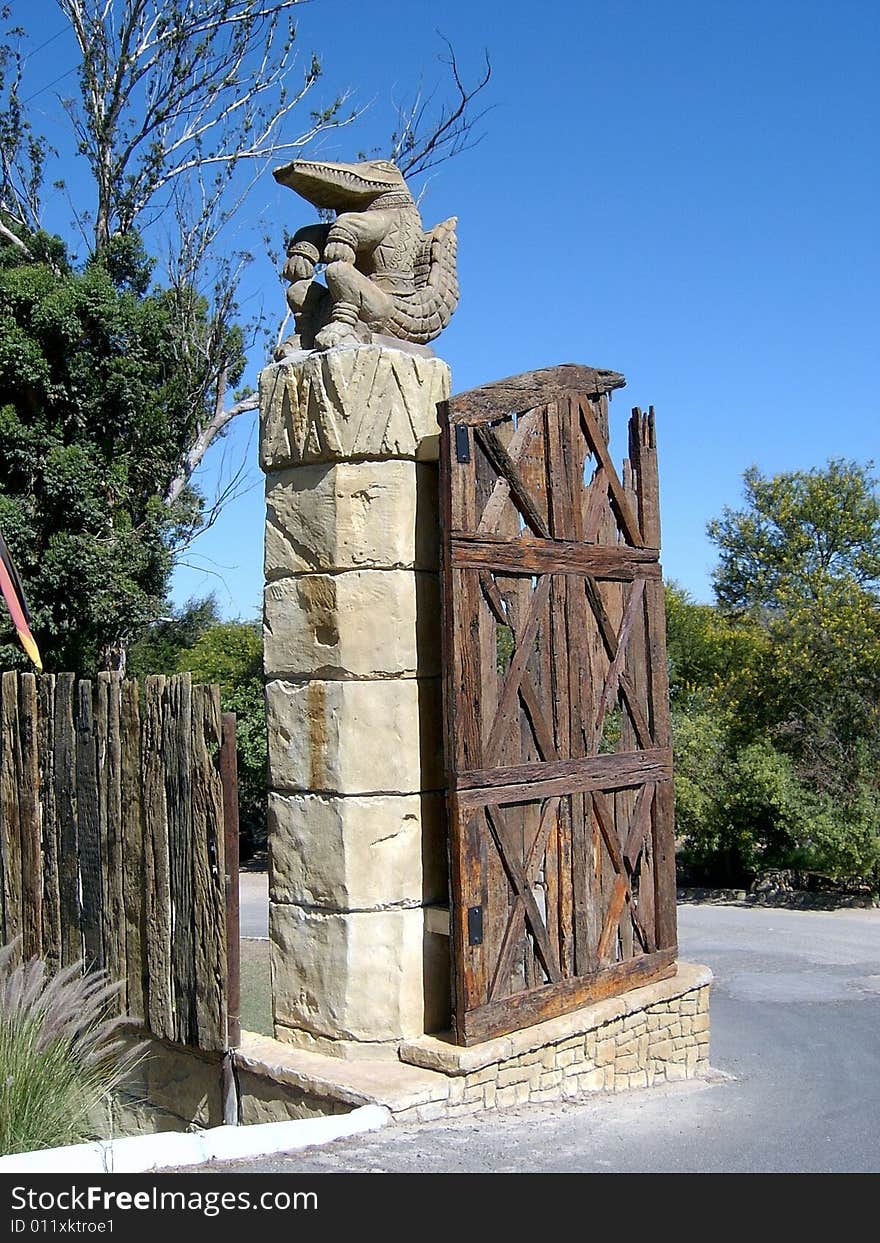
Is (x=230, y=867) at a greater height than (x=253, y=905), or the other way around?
(x=230, y=867)

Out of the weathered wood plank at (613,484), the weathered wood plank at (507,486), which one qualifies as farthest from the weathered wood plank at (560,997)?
the weathered wood plank at (613,484)

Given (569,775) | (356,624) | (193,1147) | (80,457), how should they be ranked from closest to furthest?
1. (193,1147)
2. (356,624)
3. (569,775)
4. (80,457)

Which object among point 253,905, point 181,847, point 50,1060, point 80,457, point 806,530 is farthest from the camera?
point 806,530

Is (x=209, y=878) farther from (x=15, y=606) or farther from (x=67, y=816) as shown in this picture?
(x=15, y=606)

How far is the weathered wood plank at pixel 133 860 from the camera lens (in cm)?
633

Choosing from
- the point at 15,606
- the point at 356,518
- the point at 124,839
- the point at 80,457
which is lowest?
the point at 124,839

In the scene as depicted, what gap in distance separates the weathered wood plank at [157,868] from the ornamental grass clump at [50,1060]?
22 cm

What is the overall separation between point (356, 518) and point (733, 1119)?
3837 millimetres

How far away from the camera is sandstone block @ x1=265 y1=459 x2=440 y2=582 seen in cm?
588

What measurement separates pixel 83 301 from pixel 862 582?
16.9 m

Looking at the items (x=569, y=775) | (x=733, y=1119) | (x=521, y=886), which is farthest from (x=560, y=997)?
(x=569, y=775)

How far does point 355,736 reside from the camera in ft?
19.1

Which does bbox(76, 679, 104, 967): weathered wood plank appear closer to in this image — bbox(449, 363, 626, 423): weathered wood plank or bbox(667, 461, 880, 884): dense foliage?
bbox(449, 363, 626, 423): weathered wood plank
